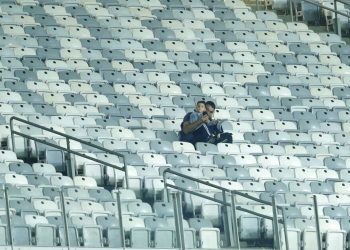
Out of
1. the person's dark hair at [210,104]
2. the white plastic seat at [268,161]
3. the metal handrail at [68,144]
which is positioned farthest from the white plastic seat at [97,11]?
the metal handrail at [68,144]

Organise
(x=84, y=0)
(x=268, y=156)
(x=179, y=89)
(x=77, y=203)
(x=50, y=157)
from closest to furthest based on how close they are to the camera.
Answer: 1. (x=77, y=203)
2. (x=50, y=157)
3. (x=268, y=156)
4. (x=179, y=89)
5. (x=84, y=0)

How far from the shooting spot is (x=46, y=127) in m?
24.8

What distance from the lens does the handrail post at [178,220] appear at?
21.7m

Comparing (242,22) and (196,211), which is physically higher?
(242,22)

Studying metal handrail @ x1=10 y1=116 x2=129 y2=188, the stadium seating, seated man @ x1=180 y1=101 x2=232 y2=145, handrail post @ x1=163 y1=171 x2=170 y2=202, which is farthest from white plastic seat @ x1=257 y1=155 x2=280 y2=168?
handrail post @ x1=163 y1=171 x2=170 y2=202

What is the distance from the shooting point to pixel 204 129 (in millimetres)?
25969

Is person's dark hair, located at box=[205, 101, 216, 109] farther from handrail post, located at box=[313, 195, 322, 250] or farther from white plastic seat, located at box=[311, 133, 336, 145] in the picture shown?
handrail post, located at box=[313, 195, 322, 250]

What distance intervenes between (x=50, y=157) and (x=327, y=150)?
14.8 ft

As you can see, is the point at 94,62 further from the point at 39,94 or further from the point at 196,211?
the point at 196,211

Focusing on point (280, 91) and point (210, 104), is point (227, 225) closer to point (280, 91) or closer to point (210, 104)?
point (210, 104)

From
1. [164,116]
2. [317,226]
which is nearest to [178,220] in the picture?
[317,226]

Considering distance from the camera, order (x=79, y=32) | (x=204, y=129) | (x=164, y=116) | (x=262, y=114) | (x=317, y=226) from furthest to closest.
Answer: (x=79, y=32) < (x=262, y=114) < (x=164, y=116) < (x=204, y=129) < (x=317, y=226)

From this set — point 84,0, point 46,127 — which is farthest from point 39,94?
point 84,0

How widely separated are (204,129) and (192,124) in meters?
0.24
